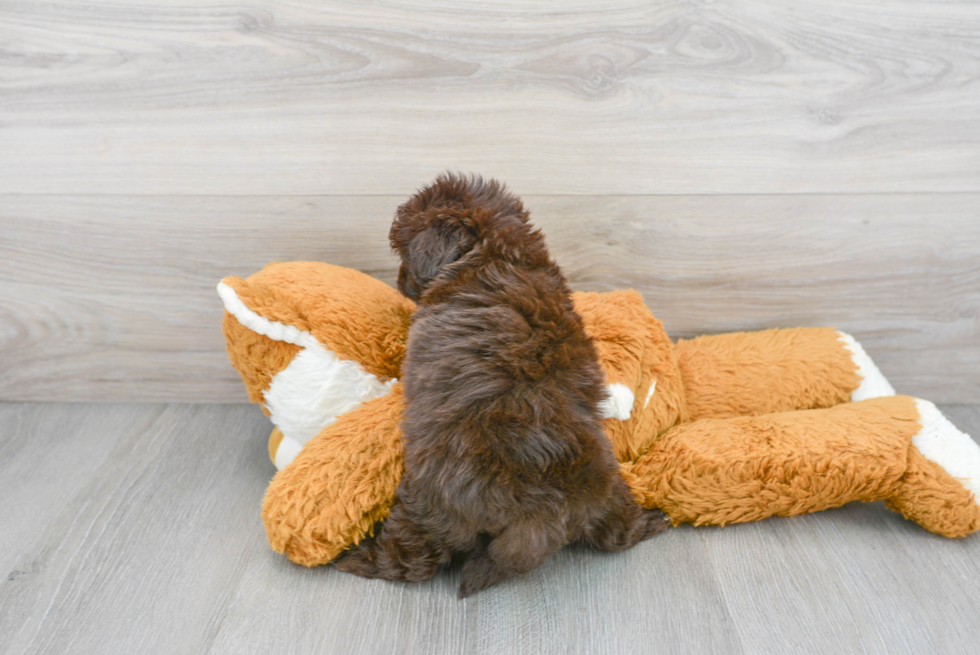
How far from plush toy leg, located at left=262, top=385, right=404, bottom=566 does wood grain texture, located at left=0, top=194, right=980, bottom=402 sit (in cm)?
32

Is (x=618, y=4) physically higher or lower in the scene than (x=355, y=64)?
higher

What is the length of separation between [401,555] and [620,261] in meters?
0.52

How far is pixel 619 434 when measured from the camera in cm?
78

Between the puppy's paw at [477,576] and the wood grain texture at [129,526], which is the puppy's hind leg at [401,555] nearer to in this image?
the puppy's paw at [477,576]

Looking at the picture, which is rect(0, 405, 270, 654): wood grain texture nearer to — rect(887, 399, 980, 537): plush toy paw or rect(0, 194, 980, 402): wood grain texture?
rect(0, 194, 980, 402): wood grain texture

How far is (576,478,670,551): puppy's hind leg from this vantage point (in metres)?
0.73

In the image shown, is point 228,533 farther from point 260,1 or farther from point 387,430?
point 260,1

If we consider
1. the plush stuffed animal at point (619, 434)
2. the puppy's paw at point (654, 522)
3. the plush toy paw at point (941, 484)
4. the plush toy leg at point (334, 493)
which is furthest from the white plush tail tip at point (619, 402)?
the plush toy paw at point (941, 484)

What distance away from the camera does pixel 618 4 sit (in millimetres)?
862

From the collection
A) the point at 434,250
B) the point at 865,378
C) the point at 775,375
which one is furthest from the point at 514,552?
the point at 865,378

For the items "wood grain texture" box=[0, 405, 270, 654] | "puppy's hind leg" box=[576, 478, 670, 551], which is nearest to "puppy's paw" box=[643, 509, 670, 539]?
"puppy's hind leg" box=[576, 478, 670, 551]

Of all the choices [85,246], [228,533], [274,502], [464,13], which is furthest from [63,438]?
[464,13]

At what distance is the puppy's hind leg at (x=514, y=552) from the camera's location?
640mm

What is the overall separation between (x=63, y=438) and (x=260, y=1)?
2.29ft
